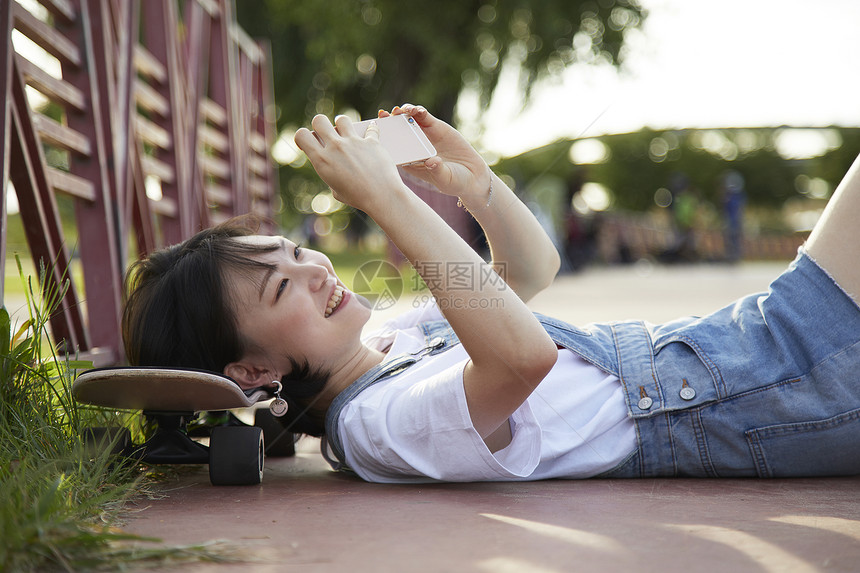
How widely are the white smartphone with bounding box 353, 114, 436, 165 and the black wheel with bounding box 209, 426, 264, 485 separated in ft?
2.05

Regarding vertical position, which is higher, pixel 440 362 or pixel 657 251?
pixel 657 251

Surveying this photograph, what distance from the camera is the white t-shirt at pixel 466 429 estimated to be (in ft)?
4.62

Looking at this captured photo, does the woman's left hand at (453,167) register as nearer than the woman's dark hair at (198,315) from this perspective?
No

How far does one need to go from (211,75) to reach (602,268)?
9733 millimetres

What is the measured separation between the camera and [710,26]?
84.7 inches

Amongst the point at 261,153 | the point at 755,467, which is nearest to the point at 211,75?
the point at 261,153

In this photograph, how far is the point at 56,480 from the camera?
1.15 meters

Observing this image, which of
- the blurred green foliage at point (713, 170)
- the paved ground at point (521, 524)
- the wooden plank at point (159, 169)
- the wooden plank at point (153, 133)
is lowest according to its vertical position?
the paved ground at point (521, 524)

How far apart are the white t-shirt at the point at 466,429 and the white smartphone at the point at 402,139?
0.42 metres

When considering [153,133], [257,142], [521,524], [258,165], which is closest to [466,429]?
[521,524]

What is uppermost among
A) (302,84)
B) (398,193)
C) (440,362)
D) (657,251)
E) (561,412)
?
(302,84)

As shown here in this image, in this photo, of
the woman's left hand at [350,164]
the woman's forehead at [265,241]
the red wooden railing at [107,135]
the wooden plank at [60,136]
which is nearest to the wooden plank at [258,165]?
the red wooden railing at [107,135]

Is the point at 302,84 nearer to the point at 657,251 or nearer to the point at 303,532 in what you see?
the point at 657,251

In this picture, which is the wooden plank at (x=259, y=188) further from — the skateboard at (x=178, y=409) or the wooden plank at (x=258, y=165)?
the skateboard at (x=178, y=409)
